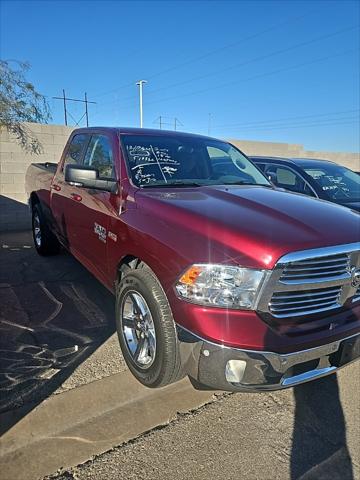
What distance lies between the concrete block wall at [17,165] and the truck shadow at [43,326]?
2.73 metres

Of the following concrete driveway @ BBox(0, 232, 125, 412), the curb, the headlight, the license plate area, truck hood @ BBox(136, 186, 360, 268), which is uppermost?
truck hood @ BBox(136, 186, 360, 268)

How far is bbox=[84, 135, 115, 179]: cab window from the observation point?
365 centimetres

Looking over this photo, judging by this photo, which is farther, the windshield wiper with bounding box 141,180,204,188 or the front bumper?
the windshield wiper with bounding box 141,180,204,188

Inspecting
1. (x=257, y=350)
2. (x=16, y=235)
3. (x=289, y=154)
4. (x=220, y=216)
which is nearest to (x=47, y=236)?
(x=16, y=235)

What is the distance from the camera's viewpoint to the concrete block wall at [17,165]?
814cm

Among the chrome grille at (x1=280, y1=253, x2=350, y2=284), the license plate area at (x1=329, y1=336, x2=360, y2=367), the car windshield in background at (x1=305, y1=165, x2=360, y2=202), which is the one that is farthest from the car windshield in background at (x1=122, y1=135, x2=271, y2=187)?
the car windshield in background at (x1=305, y1=165, x2=360, y2=202)

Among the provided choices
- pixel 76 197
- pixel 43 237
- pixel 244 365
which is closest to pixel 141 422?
pixel 244 365

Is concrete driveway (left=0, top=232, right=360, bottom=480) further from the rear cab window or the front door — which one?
the rear cab window

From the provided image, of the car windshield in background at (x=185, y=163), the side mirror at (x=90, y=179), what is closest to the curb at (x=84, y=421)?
the side mirror at (x=90, y=179)

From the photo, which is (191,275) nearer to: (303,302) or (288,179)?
(303,302)

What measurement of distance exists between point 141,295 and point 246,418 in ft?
3.64

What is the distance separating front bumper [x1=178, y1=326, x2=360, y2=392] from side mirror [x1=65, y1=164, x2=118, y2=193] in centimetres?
148

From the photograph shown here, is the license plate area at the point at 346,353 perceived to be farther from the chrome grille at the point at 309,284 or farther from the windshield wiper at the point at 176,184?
the windshield wiper at the point at 176,184

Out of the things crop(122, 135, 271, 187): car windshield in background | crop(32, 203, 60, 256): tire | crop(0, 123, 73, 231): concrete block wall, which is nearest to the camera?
crop(122, 135, 271, 187): car windshield in background
